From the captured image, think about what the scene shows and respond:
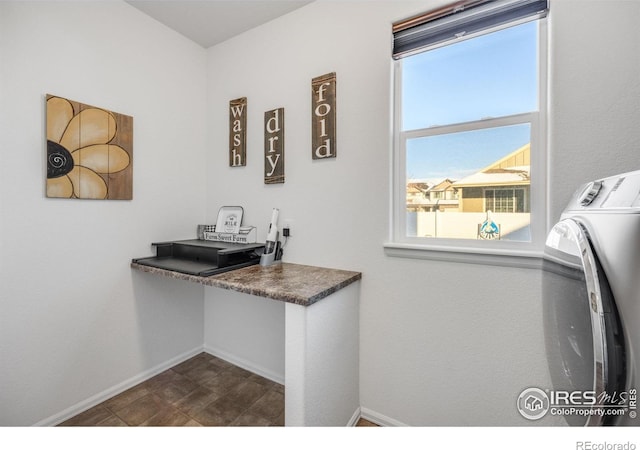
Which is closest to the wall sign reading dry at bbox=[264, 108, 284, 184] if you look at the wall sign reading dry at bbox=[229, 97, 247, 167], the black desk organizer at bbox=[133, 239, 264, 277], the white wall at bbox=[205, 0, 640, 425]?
the white wall at bbox=[205, 0, 640, 425]

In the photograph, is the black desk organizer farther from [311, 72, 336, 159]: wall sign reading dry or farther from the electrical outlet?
[311, 72, 336, 159]: wall sign reading dry

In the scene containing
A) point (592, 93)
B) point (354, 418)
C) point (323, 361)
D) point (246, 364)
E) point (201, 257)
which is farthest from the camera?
point (246, 364)

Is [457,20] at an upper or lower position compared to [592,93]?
upper

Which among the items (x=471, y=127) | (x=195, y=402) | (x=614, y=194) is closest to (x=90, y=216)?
(x=195, y=402)

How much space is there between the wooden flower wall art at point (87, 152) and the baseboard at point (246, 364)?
1487 millimetres

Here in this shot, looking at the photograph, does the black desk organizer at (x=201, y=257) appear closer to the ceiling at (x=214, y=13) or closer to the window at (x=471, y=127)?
the window at (x=471, y=127)

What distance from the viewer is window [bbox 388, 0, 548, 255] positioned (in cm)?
129

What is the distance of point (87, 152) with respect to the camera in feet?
5.56

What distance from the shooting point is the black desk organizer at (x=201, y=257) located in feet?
5.52

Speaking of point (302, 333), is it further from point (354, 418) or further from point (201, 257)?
point (201, 257)

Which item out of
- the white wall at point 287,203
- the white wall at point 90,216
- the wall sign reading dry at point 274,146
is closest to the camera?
the white wall at point 287,203

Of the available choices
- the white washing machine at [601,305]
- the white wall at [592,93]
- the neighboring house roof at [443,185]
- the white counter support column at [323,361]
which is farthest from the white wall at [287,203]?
the white washing machine at [601,305]

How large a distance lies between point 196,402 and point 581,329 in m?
2.08
